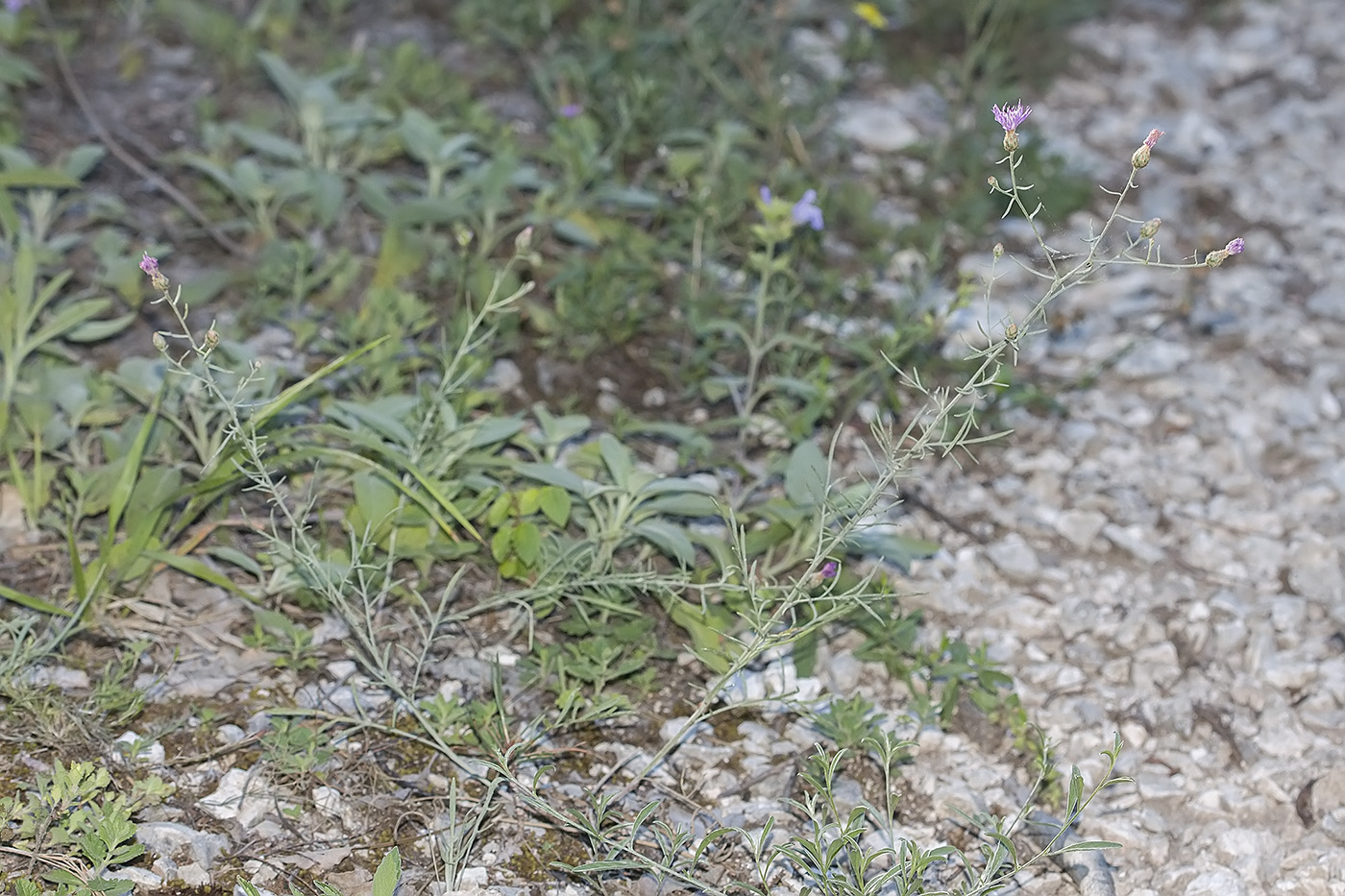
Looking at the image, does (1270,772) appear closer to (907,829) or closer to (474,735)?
(907,829)

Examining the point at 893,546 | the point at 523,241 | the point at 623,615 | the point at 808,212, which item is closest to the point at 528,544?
the point at 623,615

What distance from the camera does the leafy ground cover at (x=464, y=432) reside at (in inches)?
95.5

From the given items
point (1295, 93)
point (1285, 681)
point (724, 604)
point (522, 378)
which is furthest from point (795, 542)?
point (1295, 93)

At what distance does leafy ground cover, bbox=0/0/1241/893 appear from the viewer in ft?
7.96

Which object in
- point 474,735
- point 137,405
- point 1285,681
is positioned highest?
point 137,405

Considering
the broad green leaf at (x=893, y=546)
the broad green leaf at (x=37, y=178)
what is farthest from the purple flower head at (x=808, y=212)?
the broad green leaf at (x=37, y=178)

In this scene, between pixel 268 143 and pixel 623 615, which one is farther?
pixel 268 143

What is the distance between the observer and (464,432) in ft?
9.55

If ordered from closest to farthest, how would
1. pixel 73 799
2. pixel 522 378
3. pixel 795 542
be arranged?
pixel 73 799
pixel 795 542
pixel 522 378

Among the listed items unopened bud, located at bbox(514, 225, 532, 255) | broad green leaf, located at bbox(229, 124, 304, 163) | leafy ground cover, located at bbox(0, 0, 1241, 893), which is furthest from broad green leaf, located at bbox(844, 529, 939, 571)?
broad green leaf, located at bbox(229, 124, 304, 163)

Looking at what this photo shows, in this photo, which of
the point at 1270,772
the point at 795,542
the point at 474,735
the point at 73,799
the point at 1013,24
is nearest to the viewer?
the point at 73,799

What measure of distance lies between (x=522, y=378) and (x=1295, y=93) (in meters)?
3.54

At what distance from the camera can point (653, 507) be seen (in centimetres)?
289

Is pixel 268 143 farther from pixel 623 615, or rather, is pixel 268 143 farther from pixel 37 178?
pixel 623 615
